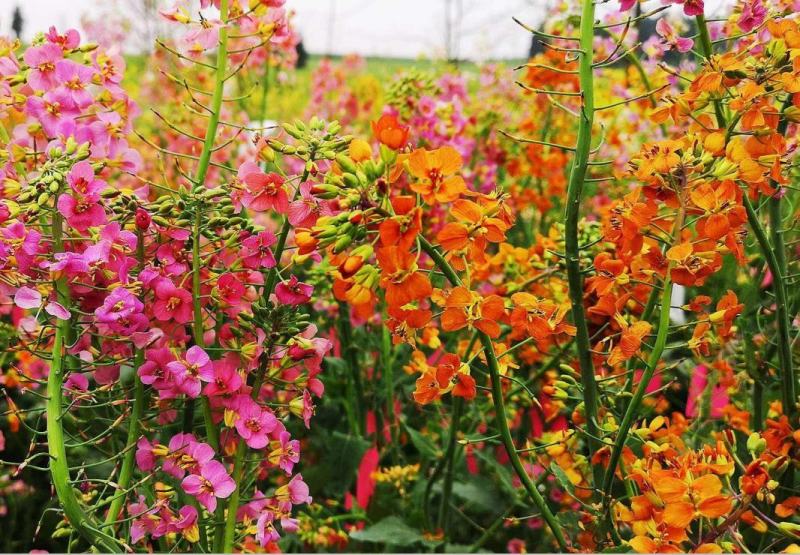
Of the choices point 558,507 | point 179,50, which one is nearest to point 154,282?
point 179,50

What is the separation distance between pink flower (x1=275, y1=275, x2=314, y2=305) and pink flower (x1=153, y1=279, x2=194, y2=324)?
93mm

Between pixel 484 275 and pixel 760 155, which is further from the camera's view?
pixel 484 275

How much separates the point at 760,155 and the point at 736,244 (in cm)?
11

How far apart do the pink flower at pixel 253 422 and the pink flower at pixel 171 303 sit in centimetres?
11

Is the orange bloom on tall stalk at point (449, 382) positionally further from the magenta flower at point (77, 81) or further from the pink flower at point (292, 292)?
the magenta flower at point (77, 81)

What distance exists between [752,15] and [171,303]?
2.48 ft

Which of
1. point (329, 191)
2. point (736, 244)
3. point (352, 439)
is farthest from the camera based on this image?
point (352, 439)

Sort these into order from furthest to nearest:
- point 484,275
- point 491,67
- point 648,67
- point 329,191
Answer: point 491,67, point 648,67, point 484,275, point 329,191

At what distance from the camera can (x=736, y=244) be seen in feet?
2.58

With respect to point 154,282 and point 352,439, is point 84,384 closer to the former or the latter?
point 154,282

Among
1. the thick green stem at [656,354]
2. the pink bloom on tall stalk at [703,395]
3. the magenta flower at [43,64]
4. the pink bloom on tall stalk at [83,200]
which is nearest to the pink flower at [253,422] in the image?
the pink bloom on tall stalk at [83,200]

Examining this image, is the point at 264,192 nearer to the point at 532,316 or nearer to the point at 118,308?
the point at 118,308

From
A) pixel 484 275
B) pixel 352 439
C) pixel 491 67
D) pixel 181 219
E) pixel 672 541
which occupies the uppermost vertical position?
pixel 491 67

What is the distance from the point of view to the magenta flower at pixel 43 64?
3.04ft
